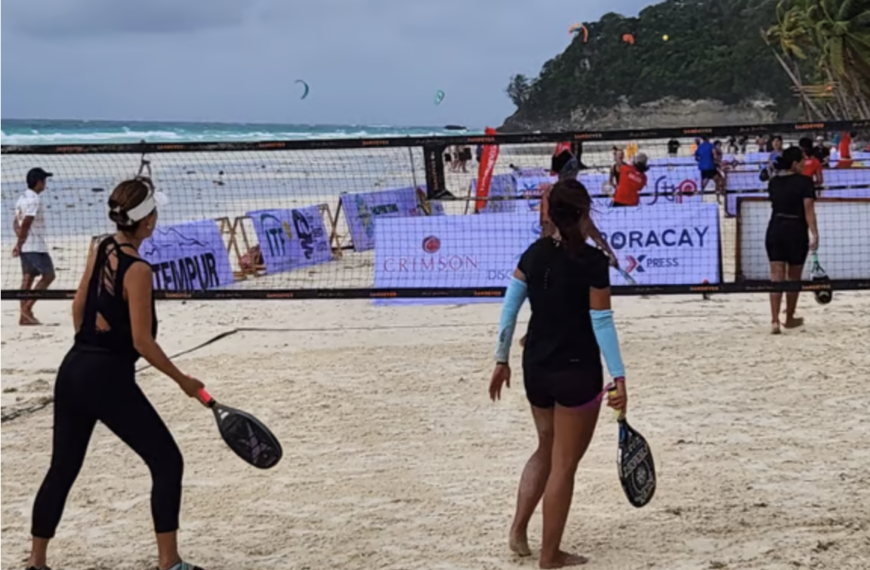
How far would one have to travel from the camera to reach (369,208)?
18562 mm

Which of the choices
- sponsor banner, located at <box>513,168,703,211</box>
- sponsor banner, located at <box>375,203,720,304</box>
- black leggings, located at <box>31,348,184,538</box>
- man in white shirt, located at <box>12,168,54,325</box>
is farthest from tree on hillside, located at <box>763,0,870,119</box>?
black leggings, located at <box>31,348,184,538</box>

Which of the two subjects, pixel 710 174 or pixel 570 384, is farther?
pixel 710 174

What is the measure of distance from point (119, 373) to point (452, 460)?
2.69 meters

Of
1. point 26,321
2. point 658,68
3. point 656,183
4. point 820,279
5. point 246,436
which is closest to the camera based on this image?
point 246,436

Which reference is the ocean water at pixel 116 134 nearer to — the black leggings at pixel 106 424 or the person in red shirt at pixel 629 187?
the person in red shirt at pixel 629 187

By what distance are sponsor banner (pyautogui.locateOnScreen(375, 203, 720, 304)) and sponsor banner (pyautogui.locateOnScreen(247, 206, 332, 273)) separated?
501cm

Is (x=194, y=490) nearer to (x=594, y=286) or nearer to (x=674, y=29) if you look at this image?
(x=594, y=286)

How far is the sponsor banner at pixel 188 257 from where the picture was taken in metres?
11.7

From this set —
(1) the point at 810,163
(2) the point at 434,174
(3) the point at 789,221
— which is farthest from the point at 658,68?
(3) the point at 789,221

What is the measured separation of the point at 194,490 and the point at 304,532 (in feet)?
3.47

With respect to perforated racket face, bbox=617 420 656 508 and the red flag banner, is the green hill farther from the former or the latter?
perforated racket face, bbox=617 420 656 508

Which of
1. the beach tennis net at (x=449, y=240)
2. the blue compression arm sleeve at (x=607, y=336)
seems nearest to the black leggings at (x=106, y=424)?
the blue compression arm sleeve at (x=607, y=336)

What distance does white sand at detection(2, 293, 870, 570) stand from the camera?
505cm

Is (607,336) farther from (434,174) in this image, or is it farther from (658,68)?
(658,68)
